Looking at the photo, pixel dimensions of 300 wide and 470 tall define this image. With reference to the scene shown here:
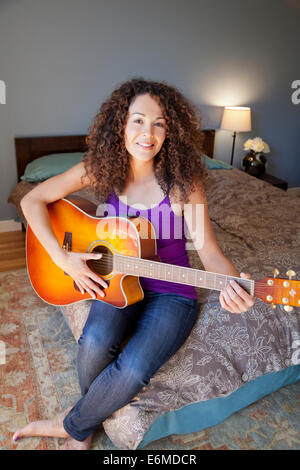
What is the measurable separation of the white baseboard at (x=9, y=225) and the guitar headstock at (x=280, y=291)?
2.48 meters

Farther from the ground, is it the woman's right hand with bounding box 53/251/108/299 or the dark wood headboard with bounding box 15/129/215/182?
the dark wood headboard with bounding box 15/129/215/182

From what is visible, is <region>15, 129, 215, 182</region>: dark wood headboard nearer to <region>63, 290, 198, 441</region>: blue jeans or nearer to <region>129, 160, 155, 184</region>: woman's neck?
<region>129, 160, 155, 184</region>: woman's neck

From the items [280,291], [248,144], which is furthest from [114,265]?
[248,144]

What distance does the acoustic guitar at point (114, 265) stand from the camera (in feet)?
3.41

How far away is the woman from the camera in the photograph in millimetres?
1148

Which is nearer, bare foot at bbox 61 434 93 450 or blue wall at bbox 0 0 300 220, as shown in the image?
bare foot at bbox 61 434 93 450

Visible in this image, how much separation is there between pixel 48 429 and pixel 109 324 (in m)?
0.42

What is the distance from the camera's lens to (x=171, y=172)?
136 cm

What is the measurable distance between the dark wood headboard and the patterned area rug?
1.34 m

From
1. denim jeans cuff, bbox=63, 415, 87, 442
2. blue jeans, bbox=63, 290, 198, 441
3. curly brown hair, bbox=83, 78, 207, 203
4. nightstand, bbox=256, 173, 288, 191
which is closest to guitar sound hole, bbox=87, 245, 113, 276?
blue jeans, bbox=63, 290, 198, 441

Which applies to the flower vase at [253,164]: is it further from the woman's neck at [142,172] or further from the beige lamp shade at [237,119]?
the woman's neck at [142,172]

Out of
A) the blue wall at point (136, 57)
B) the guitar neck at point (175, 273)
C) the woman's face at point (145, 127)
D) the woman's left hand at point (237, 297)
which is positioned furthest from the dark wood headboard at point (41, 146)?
the woman's left hand at point (237, 297)

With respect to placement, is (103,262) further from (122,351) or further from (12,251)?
(12,251)
